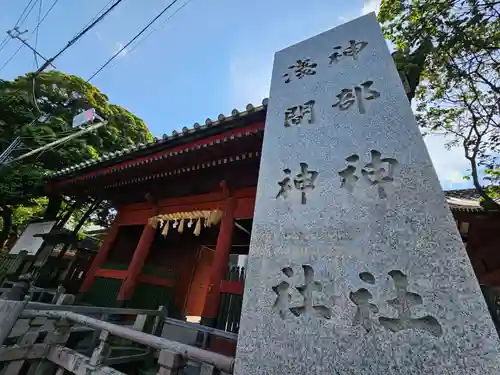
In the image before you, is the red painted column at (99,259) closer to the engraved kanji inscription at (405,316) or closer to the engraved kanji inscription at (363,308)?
the engraved kanji inscription at (363,308)

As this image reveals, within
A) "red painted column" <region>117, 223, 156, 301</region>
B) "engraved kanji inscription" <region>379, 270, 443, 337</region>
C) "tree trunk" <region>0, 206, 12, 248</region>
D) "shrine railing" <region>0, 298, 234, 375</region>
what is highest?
"tree trunk" <region>0, 206, 12, 248</region>

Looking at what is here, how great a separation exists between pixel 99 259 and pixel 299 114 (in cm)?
636

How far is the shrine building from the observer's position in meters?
4.05

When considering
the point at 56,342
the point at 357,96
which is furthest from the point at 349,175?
the point at 56,342

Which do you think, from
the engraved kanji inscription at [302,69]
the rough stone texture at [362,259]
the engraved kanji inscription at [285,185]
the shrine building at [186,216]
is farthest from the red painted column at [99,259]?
the engraved kanji inscription at [302,69]

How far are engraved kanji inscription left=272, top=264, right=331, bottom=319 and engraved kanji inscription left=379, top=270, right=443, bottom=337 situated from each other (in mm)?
324

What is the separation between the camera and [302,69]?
2773mm

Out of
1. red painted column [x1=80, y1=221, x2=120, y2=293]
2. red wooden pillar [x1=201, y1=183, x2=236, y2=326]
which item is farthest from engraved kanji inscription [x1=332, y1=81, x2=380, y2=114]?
red painted column [x1=80, y1=221, x2=120, y2=293]

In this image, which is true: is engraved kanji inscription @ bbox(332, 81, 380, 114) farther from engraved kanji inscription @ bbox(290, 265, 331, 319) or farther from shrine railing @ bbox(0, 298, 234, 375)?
shrine railing @ bbox(0, 298, 234, 375)

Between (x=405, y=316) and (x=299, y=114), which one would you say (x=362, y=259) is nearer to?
(x=405, y=316)

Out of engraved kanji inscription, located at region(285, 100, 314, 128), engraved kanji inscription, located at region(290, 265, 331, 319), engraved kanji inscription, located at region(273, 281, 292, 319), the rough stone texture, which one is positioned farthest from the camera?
engraved kanji inscription, located at region(285, 100, 314, 128)

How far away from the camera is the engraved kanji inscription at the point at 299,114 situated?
2.36 metres

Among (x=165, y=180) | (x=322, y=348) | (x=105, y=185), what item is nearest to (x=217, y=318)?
(x=322, y=348)

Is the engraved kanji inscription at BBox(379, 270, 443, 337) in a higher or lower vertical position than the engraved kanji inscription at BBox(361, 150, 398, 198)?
lower
